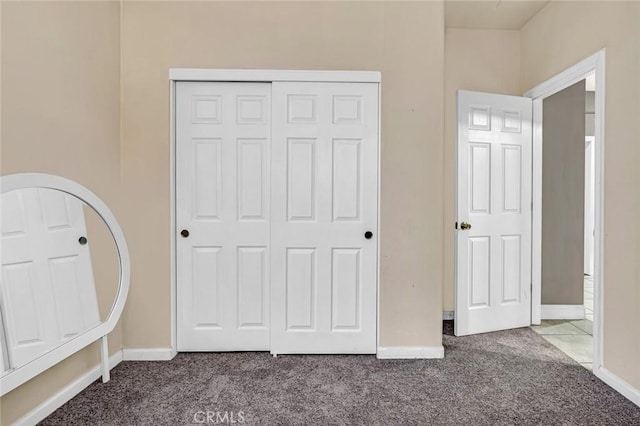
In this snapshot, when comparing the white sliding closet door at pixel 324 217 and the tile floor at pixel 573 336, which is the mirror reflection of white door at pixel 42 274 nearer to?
the white sliding closet door at pixel 324 217

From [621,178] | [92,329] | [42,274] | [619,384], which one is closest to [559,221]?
[621,178]

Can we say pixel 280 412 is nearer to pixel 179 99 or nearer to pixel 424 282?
pixel 424 282

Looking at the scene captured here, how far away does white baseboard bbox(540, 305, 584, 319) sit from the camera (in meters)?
3.31

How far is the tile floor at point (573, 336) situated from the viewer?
99.7 inches

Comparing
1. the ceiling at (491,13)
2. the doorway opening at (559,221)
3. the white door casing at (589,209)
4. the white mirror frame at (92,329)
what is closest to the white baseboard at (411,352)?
the doorway opening at (559,221)

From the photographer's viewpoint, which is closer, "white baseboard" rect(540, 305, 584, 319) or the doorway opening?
the doorway opening

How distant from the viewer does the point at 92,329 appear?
2.02m

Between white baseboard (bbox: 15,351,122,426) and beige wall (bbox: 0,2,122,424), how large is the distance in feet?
0.09

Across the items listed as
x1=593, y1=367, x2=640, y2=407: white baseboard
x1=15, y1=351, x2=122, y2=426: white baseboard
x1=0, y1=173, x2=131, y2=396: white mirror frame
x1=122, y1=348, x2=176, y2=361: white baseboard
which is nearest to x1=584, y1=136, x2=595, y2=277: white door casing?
x1=593, y1=367, x2=640, y2=407: white baseboard

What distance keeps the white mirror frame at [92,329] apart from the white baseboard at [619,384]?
3098 millimetres

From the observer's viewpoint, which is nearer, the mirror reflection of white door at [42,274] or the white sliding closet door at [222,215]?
the mirror reflection of white door at [42,274]

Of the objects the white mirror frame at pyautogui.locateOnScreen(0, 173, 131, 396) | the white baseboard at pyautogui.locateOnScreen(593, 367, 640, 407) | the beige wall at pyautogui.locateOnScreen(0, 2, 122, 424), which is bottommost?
the white baseboard at pyautogui.locateOnScreen(593, 367, 640, 407)

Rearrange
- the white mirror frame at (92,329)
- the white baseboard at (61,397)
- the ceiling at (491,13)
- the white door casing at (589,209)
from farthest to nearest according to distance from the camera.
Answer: the white door casing at (589,209)
the ceiling at (491,13)
the white baseboard at (61,397)
the white mirror frame at (92,329)

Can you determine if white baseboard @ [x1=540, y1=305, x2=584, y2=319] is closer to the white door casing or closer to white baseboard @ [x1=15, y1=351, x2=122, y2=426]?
the white door casing
